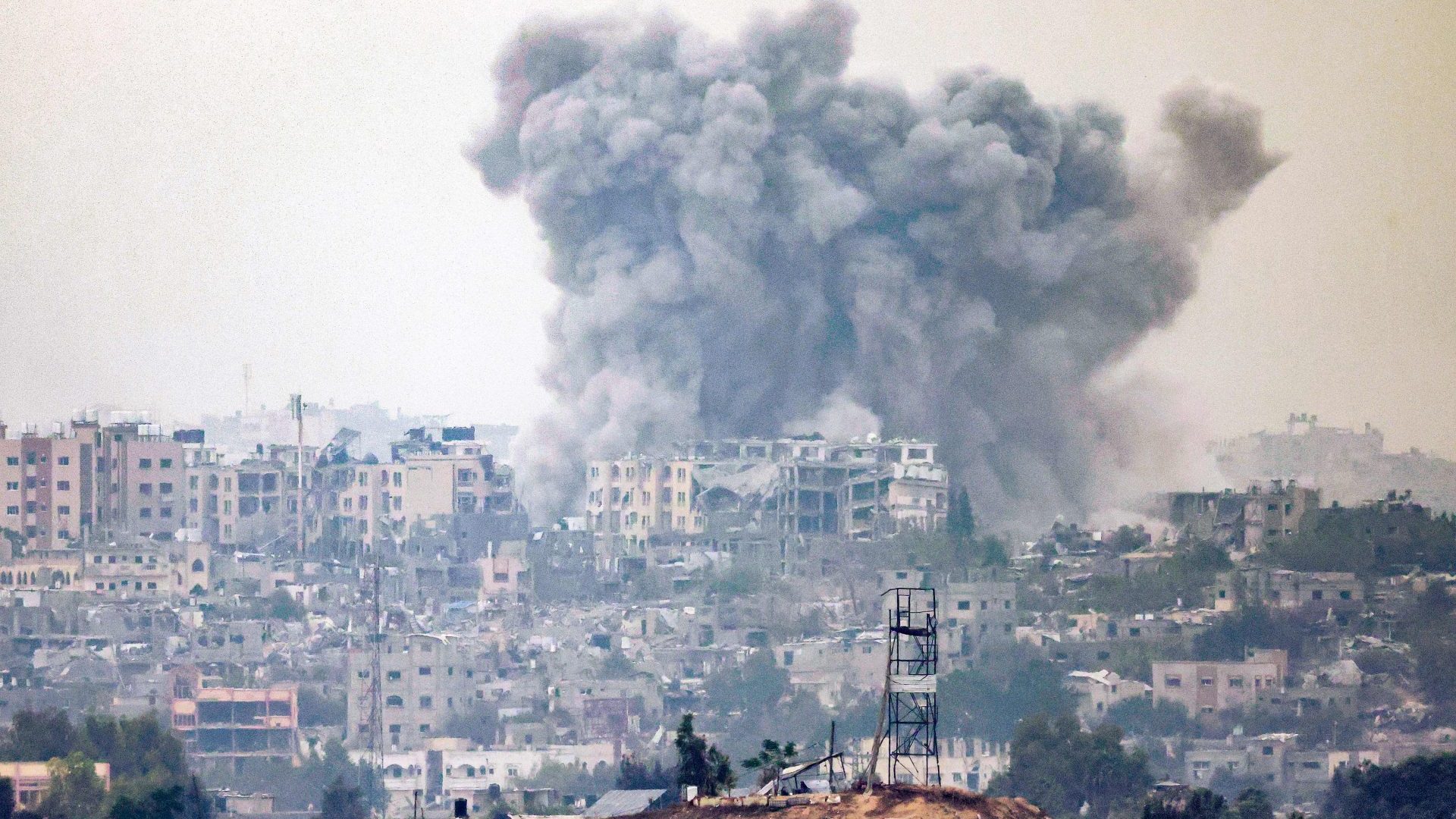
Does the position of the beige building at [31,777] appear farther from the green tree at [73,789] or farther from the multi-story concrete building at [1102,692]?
the multi-story concrete building at [1102,692]

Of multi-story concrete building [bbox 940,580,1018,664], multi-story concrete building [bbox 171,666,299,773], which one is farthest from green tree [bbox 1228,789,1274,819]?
multi-story concrete building [bbox 171,666,299,773]

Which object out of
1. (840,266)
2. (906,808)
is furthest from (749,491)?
(906,808)

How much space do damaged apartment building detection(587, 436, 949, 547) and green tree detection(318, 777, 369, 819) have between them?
24334mm

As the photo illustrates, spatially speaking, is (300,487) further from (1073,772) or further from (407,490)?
(1073,772)

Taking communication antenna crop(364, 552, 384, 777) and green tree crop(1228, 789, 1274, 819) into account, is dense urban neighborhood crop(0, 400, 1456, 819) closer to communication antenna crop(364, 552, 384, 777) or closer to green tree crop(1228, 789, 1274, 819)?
communication antenna crop(364, 552, 384, 777)

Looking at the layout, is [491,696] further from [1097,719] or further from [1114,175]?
[1114,175]

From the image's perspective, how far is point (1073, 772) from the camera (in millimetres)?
52625

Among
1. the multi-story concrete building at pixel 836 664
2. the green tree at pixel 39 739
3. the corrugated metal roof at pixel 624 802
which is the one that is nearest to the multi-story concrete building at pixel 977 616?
the multi-story concrete building at pixel 836 664

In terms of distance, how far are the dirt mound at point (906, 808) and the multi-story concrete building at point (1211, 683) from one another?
122 feet

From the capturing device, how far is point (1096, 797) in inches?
2035

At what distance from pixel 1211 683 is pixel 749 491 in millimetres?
15562

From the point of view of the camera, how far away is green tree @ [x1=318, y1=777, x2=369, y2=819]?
2041 inches

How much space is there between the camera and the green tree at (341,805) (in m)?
51.8

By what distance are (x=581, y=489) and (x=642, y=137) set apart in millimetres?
7646
